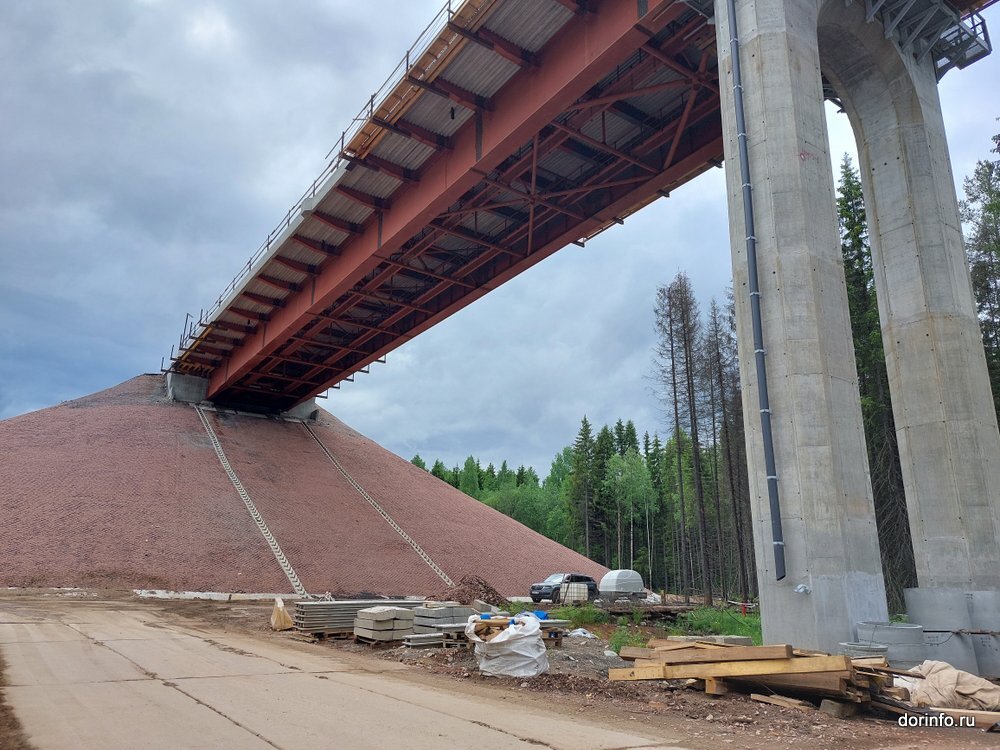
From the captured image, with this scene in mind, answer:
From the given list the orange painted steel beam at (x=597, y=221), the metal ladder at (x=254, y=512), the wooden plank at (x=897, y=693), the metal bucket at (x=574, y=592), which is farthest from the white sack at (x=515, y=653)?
the metal ladder at (x=254, y=512)

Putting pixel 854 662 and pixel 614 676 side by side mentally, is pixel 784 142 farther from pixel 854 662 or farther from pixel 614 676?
pixel 614 676

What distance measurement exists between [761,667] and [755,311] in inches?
235

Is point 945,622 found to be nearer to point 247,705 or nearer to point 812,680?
point 812,680

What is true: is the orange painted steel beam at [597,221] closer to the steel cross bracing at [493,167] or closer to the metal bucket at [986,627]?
the steel cross bracing at [493,167]

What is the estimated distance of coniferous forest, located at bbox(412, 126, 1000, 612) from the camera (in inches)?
1025

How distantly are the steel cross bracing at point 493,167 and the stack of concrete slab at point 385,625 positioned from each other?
39.7 feet

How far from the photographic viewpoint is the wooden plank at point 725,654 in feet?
27.7

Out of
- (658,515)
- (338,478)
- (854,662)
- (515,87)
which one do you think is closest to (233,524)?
(338,478)

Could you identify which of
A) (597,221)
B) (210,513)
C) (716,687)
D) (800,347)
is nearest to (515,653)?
(716,687)

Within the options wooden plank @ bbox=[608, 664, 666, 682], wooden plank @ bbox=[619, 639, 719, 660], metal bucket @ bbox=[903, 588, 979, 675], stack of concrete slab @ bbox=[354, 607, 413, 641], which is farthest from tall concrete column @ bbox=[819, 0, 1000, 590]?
stack of concrete slab @ bbox=[354, 607, 413, 641]

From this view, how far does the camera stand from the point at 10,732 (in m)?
6.25

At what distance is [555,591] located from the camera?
29734 mm

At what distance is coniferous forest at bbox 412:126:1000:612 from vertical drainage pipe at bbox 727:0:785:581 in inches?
459

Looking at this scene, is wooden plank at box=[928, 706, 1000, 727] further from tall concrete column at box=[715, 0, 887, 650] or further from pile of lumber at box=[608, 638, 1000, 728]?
tall concrete column at box=[715, 0, 887, 650]
